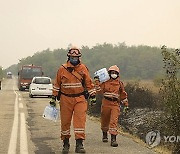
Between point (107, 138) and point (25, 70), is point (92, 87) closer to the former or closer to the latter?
point (107, 138)

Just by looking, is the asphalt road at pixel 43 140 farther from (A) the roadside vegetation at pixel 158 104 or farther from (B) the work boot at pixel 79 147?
(A) the roadside vegetation at pixel 158 104

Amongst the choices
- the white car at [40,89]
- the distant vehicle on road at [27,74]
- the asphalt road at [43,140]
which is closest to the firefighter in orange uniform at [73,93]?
the asphalt road at [43,140]

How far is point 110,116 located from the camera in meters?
8.60

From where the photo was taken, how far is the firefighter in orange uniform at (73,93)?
740cm

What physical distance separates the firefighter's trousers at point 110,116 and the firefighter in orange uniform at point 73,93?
1.01 meters

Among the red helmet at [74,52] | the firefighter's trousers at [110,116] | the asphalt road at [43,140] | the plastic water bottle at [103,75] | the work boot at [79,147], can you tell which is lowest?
the asphalt road at [43,140]

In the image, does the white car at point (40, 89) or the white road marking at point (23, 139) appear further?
the white car at point (40, 89)

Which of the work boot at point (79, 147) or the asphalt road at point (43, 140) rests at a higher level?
the work boot at point (79, 147)

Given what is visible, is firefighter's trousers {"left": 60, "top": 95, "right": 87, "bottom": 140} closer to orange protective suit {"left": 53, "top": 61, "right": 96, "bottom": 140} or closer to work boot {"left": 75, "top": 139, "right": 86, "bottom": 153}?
orange protective suit {"left": 53, "top": 61, "right": 96, "bottom": 140}

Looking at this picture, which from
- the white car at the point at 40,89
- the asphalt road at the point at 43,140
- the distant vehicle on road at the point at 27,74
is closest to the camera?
the asphalt road at the point at 43,140

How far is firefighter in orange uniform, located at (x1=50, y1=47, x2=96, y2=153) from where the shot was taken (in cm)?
740

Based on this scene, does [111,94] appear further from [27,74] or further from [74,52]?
[27,74]

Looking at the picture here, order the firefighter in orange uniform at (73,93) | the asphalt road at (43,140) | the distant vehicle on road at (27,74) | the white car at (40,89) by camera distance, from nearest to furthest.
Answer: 1. the firefighter in orange uniform at (73,93)
2. the asphalt road at (43,140)
3. the white car at (40,89)
4. the distant vehicle on road at (27,74)

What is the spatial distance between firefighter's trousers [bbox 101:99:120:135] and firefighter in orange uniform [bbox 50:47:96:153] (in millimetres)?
1014
